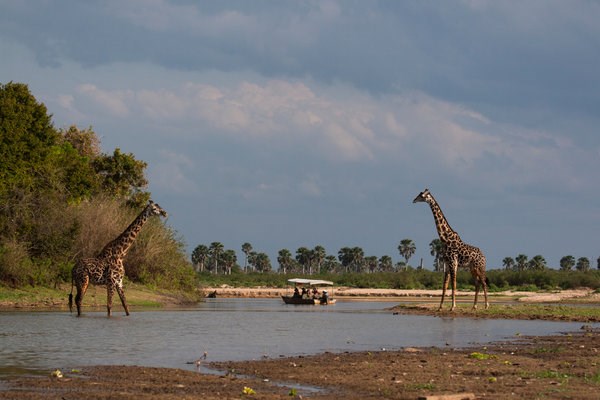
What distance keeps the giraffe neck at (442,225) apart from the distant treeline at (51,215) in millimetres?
19139

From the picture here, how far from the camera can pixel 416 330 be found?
3000cm

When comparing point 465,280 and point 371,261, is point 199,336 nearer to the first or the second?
point 465,280

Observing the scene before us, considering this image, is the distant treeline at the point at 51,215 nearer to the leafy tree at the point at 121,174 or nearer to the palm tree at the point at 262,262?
the leafy tree at the point at 121,174

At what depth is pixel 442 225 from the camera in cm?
4234

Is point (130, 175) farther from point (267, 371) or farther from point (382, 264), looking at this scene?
point (382, 264)

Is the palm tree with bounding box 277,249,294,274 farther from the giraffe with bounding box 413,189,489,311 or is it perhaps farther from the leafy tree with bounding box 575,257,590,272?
the giraffe with bounding box 413,189,489,311

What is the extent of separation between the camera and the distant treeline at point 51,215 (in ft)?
147

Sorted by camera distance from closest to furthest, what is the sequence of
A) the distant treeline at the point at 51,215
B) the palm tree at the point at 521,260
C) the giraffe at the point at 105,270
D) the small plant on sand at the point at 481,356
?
the small plant on sand at the point at 481,356
the giraffe at the point at 105,270
the distant treeline at the point at 51,215
the palm tree at the point at 521,260

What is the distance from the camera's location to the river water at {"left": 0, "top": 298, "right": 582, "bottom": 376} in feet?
62.7

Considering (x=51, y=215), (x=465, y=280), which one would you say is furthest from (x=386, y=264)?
(x=51, y=215)

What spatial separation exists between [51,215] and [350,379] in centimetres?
3540

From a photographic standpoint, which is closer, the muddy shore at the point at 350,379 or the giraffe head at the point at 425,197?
the muddy shore at the point at 350,379

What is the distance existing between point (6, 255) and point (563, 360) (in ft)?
100

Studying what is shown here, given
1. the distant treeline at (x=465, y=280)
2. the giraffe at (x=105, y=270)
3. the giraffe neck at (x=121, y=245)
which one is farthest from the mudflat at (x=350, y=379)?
the distant treeline at (x=465, y=280)
